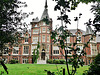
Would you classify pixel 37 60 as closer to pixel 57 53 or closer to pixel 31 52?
pixel 31 52

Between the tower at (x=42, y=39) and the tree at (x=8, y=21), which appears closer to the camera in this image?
the tree at (x=8, y=21)

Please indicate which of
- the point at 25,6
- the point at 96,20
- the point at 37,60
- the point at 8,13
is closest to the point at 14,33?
the point at 8,13

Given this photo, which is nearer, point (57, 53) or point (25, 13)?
point (25, 13)

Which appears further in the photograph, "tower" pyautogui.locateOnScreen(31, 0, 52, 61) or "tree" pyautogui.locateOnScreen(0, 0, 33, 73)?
"tower" pyautogui.locateOnScreen(31, 0, 52, 61)

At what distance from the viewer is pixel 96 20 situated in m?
1.98

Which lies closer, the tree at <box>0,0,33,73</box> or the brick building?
the tree at <box>0,0,33,73</box>

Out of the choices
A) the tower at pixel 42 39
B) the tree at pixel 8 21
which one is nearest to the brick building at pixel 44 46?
the tower at pixel 42 39

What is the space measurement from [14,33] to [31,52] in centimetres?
2501

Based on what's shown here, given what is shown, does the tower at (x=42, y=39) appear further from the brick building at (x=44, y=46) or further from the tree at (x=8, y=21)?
the tree at (x=8, y=21)

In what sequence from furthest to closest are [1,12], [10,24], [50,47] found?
1. [50,47]
2. [10,24]
3. [1,12]

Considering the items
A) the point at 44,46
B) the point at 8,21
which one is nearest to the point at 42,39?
the point at 44,46

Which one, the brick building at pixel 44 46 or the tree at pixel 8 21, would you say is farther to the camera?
the brick building at pixel 44 46

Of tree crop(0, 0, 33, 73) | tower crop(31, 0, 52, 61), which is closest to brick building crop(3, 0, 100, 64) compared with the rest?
tower crop(31, 0, 52, 61)

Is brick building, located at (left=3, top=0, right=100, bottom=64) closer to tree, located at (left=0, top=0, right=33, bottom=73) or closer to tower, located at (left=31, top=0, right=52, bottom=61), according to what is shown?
tower, located at (left=31, top=0, right=52, bottom=61)
